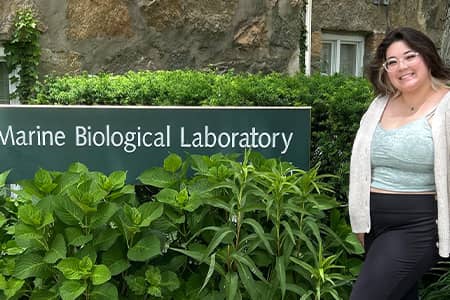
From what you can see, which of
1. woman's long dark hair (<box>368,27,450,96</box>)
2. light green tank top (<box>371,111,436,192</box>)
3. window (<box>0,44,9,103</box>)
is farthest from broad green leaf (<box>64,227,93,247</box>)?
window (<box>0,44,9,103</box>)

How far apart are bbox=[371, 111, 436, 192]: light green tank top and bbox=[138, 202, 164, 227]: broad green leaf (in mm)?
926

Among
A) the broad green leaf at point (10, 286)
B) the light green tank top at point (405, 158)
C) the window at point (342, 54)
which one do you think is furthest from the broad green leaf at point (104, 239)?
the window at point (342, 54)

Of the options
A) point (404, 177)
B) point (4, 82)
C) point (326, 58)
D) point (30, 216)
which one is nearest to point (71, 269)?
point (30, 216)

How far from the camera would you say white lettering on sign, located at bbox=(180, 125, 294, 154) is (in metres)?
3.04

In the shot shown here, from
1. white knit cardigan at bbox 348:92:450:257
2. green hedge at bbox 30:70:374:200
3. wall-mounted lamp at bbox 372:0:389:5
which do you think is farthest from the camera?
wall-mounted lamp at bbox 372:0:389:5

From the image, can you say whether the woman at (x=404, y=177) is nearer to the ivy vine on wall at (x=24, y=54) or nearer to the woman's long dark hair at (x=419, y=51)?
the woman's long dark hair at (x=419, y=51)

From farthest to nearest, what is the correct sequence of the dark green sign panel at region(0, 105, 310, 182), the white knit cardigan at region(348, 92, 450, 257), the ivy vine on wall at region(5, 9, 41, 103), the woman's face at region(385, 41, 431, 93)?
the ivy vine on wall at region(5, 9, 41, 103)
the dark green sign panel at region(0, 105, 310, 182)
the woman's face at region(385, 41, 431, 93)
the white knit cardigan at region(348, 92, 450, 257)

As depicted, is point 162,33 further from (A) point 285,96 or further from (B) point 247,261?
(B) point 247,261

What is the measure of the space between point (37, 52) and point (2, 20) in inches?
13.6

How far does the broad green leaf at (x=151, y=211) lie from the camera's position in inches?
105

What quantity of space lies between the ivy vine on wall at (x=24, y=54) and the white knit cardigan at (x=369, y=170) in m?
3.09

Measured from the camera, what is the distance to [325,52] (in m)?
8.30

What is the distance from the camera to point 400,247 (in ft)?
7.34

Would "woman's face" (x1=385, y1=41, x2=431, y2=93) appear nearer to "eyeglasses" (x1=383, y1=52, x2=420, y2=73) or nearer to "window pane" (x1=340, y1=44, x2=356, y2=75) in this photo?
"eyeglasses" (x1=383, y1=52, x2=420, y2=73)
